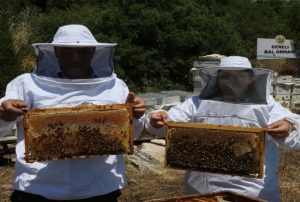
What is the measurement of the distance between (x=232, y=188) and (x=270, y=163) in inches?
11.5

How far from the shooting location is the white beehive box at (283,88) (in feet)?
33.8

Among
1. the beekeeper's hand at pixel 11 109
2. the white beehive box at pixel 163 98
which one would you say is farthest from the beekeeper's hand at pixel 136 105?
the white beehive box at pixel 163 98

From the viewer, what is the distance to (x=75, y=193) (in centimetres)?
243

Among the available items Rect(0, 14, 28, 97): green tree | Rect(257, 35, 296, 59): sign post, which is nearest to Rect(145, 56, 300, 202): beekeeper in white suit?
Rect(0, 14, 28, 97): green tree

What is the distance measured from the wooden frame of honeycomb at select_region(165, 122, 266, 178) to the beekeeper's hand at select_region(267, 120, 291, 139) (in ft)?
0.26

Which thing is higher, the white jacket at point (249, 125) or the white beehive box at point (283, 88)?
the white jacket at point (249, 125)

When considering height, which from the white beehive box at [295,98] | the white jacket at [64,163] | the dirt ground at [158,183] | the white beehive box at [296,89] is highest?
the white jacket at [64,163]

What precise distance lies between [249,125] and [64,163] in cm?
116

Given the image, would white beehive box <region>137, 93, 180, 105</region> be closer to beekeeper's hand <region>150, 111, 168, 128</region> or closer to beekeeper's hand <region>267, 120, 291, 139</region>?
beekeeper's hand <region>150, 111, 168, 128</region>

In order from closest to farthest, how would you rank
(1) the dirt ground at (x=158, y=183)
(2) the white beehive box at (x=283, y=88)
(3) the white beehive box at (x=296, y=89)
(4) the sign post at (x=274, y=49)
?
(1) the dirt ground at (x=158, y=183) < (2) the white beehive box at (x=283, y=88) < (3) the white beehive box at (x=296, y=89) < (4) the sign post at (x=274, y=49)

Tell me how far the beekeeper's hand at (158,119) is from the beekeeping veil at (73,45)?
15.3 inches

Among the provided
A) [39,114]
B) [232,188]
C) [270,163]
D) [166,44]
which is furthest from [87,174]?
[166,44]

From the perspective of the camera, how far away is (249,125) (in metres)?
2.73

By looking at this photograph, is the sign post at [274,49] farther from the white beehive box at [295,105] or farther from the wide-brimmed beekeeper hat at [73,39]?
the wide-brimmed beekeeper hat at [73,39]
